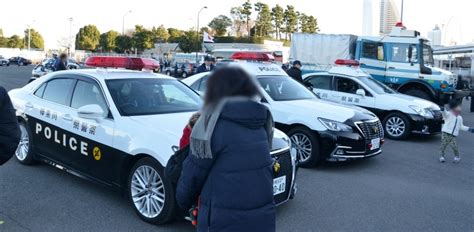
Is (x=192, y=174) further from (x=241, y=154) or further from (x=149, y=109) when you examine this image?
(x=149, y=109)

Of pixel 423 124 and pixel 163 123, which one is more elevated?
pixel 163 123

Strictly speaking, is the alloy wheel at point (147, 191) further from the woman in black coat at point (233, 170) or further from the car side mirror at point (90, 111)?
the woman in black coat at point (233, 170)

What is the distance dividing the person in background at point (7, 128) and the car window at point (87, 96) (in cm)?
124

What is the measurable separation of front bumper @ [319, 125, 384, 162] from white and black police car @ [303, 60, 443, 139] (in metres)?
3.46

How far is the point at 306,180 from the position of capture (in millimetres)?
6223

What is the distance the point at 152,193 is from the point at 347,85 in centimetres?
727

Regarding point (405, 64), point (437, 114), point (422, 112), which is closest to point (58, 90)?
point (422, 112)

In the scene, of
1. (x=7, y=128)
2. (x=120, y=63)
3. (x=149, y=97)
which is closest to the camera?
(x=7, y=128)

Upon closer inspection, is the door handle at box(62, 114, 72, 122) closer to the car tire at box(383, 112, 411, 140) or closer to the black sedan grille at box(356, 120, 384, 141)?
the black sedan grille at box(356, 120, 384, 141)

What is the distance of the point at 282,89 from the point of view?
7.93m

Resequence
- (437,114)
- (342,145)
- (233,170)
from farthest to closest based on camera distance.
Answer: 1. (437,114)
2. (342,145)
3. (233,170)

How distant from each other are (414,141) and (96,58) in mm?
7135

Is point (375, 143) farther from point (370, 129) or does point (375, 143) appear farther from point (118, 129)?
point (118, 129)

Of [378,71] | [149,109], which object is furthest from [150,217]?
[378,71]
